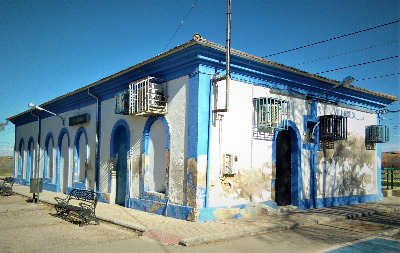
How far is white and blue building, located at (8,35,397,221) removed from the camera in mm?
9023

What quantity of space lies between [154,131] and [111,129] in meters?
2.87

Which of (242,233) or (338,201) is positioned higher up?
(242,233)

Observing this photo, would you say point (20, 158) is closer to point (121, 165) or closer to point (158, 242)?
point (121, 165)

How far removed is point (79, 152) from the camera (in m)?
15.4

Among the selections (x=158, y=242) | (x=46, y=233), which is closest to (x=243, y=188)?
(x=158, y=242)

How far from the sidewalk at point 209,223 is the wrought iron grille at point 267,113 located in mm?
2682

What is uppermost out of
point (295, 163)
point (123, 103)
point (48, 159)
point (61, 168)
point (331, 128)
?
point (123, 103)

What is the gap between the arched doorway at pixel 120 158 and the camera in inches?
489

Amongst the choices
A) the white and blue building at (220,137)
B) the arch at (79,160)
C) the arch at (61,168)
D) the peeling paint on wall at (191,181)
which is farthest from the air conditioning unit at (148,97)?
the arch at (61,168)

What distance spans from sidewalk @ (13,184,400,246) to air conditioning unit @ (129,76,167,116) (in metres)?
3.06

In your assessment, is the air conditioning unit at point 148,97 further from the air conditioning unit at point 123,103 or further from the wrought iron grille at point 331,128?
the wrought iron grille at point 331,128

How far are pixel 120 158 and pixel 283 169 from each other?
604 centimetres

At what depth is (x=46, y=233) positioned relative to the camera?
736 cm

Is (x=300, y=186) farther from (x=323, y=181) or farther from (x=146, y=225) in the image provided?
(x=146, y=225)
